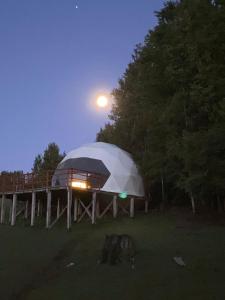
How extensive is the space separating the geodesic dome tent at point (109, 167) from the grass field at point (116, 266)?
518cm

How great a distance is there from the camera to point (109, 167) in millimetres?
29484

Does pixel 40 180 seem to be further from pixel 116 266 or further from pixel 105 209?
pixel 116 266

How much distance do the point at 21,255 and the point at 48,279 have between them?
13.8 feet

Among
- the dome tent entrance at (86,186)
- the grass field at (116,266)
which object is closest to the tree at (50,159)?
the dome tent entrance at (86,186)

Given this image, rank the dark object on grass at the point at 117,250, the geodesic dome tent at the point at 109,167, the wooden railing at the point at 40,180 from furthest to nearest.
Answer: the geodesic dome tent at the point at 109,167
the wooden railing at the point at 40,180
the dark object on grass at the point at 117,250

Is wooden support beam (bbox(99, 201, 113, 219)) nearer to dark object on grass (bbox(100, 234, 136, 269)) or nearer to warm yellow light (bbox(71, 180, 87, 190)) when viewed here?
warm yellow light (bbox(71, 180, 87, 190))

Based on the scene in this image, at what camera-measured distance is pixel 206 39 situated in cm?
2116

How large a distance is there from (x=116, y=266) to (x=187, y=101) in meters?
12.2

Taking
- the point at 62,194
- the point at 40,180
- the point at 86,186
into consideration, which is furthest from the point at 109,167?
the point at 40,180

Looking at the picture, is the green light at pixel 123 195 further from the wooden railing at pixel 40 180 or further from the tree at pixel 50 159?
the tree at pixel 50 159

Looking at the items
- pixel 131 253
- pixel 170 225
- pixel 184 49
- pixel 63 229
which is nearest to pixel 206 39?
pixel 184 49

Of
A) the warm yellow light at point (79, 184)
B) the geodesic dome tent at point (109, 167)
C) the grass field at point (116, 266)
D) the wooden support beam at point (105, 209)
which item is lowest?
the grass field at point (116, 266)

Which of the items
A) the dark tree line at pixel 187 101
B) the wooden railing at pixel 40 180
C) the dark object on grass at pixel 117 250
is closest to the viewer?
the dark object on grass at pixel 117 250

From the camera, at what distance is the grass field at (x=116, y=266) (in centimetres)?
1290
